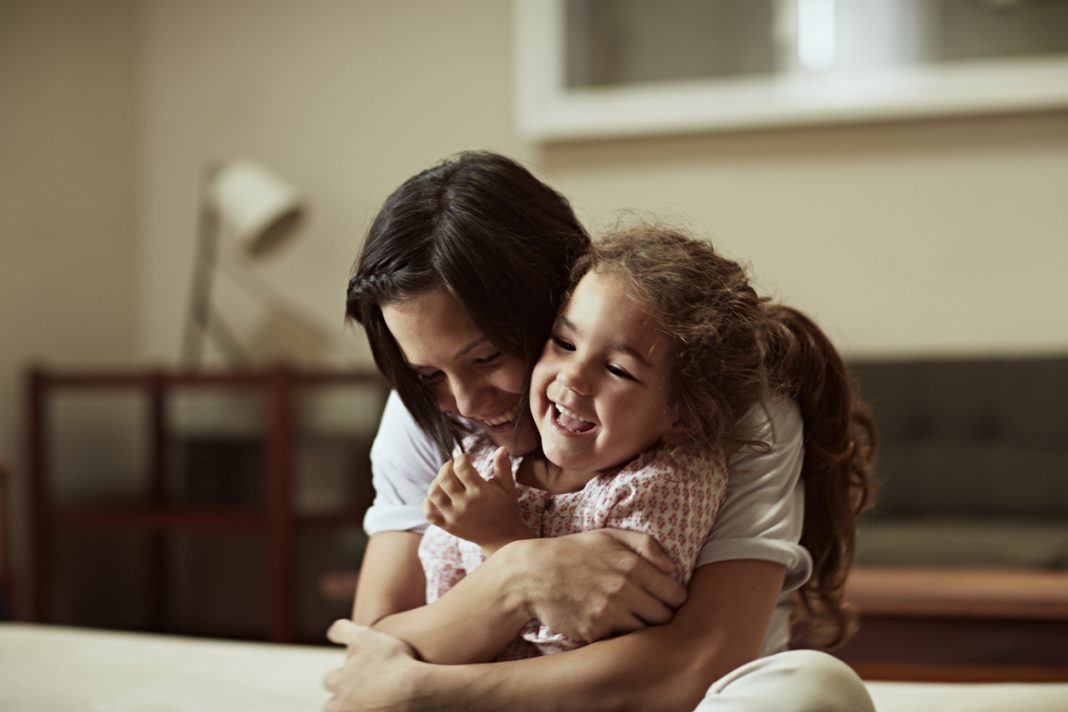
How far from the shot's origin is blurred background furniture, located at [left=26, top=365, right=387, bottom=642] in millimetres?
2865

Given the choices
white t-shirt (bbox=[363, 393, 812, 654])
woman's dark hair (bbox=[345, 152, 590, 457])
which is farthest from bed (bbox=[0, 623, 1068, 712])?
woman's dark hair (bbox=[345, 152, 590, 457])

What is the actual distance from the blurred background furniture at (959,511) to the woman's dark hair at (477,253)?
1120 millimetres

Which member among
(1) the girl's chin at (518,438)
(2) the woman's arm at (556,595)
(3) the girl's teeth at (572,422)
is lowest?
(2) the woman's arm at (556,595)

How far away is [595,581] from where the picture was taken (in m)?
0.99

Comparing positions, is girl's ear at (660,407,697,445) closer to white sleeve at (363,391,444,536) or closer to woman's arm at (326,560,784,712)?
woman's arm at (326,560,784,712)

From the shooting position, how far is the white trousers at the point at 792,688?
876mm

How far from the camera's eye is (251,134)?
11.1 feet

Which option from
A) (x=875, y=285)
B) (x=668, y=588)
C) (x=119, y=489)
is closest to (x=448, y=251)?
(x=668, y=588)

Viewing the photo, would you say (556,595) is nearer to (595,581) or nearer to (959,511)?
(595,581)

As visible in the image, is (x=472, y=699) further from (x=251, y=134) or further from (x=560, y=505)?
(x=251, y=134)

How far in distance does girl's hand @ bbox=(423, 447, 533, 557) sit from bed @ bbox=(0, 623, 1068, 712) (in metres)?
0.38

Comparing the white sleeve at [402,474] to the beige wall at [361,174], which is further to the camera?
the beige wall at [361,174]

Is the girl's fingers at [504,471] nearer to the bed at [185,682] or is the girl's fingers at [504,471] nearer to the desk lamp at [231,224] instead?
the bed at [185,682]

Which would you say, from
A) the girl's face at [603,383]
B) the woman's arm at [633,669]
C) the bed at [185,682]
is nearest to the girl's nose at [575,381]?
the girl's face at [603,383]
